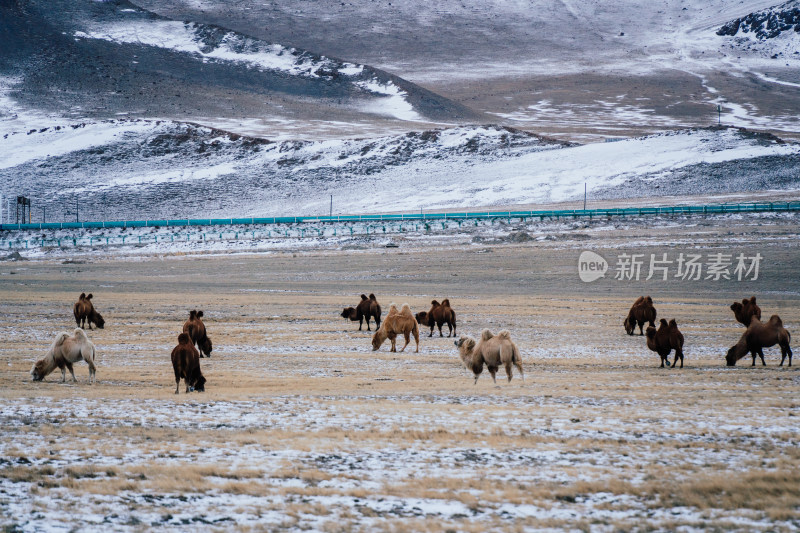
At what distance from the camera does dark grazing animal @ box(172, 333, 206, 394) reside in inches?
523

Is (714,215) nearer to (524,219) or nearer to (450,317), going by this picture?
(524,219)

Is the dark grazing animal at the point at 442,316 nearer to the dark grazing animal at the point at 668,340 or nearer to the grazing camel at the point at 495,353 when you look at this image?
the dark grazing animal at the point at 668,340

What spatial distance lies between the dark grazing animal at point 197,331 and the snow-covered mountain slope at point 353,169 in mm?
74222

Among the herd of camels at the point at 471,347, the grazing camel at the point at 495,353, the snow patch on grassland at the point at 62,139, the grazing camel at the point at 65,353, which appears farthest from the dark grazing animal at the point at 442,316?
the snow patch on grassland at the point at 62,139

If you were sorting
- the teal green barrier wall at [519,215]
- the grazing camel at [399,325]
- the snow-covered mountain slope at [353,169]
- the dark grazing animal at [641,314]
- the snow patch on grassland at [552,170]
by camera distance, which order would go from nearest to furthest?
1. the grazing camel at [399,325]
2. the dark grazing animal at [641,314]
3. the teal green barrier wall at [519,215]
4. the snow-covered mountain slope at [353,169]
5. the snow patch on grassland at [552,170]

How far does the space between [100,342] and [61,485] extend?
46.5 feet

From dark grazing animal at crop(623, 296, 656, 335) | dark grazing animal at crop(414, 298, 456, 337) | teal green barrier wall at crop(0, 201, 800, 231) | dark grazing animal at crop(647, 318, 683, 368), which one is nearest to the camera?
dark grazing animal at crop(647, 318, 683, 368)

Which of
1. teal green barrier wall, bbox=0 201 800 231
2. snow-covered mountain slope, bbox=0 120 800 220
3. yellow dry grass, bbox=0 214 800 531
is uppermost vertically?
snow-covered mountain slope, bbox=0 120 800 220

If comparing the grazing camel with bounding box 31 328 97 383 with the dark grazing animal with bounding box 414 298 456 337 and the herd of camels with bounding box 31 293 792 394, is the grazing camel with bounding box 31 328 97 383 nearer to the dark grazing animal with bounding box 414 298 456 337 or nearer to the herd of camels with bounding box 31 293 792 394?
the herd of camels with bounding box 31 293 792 394

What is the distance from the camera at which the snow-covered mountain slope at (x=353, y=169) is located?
95.1m

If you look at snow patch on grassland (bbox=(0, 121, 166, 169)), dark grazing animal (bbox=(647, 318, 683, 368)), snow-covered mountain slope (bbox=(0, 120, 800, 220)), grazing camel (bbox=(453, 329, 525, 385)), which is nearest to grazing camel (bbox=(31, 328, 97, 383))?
grazing camel (bbox=(453, 329, 525, 385))

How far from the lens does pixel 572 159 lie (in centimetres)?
10950

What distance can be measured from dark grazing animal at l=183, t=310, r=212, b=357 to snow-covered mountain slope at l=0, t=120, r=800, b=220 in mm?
74222

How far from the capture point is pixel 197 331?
1797 cm
